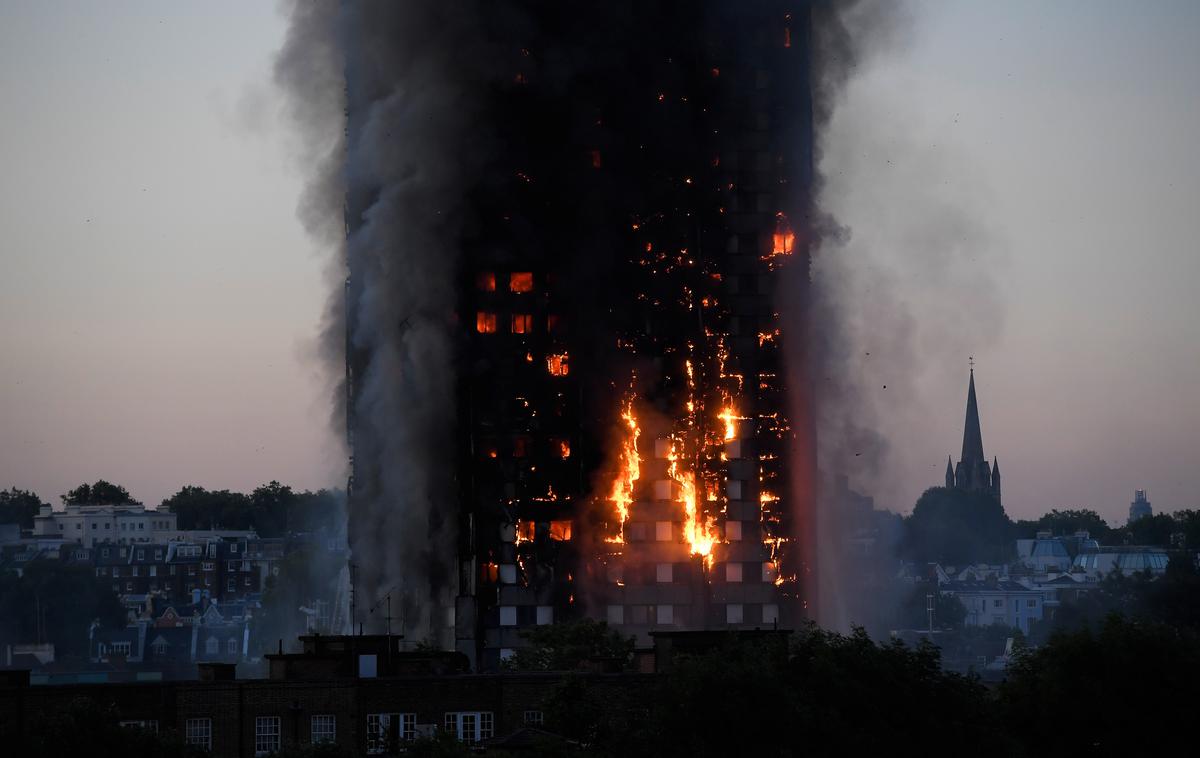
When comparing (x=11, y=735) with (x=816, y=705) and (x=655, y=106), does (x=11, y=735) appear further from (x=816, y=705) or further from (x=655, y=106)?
(x=655, y=106)

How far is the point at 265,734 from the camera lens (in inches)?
3738

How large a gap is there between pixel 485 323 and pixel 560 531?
1293 cm

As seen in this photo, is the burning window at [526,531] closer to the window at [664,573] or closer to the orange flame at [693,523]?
the window at [664,573]

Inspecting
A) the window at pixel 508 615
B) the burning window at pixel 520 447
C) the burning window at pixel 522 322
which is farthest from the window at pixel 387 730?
the burning window at pixel 522 322

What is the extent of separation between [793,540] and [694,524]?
6385 millimetres

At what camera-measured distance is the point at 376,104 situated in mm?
152750

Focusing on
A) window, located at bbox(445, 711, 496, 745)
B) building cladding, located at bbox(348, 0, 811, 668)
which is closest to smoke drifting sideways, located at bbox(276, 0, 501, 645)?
building cladding, located at bbox(348, 0, 811, 668)

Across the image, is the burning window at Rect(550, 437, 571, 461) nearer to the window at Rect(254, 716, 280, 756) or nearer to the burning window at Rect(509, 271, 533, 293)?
the burning window at Rect(509, 271, 533, 293)

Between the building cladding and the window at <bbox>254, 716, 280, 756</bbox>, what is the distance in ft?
175

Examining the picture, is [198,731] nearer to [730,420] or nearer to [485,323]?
[485,323]

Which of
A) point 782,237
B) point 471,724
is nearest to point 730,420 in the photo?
point 782,237

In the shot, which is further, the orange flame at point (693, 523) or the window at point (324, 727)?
the orange flame at point (693, 523)

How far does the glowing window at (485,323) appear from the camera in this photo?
498 feet

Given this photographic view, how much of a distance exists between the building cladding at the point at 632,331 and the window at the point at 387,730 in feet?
171
